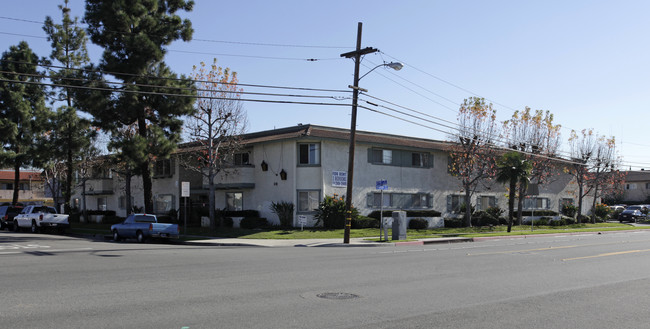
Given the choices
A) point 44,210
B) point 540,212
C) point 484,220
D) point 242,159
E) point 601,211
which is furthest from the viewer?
point 601,211

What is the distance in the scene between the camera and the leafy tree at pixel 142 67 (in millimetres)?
29453

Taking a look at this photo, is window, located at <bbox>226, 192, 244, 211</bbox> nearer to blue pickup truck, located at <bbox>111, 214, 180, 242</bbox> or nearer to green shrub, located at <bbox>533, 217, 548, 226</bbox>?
blue pickup truck, located at <bbox>111, 214, 180, 242</bbox>

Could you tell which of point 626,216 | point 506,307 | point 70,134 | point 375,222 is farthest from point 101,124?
point 626,216

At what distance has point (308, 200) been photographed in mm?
33188

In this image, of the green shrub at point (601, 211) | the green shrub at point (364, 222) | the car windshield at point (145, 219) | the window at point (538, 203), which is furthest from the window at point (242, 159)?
the green shrub at point (601, 211)

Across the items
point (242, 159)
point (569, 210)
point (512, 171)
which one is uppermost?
point (242, 159)

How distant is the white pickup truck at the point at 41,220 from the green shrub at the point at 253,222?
11.2m

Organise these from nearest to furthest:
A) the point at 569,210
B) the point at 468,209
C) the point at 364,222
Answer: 1. the point at 364,222
2. the point at 468,209
3. the point at 569,210

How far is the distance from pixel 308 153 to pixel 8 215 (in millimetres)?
22042

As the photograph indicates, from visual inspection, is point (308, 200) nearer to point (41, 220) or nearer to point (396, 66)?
point (396, 66)

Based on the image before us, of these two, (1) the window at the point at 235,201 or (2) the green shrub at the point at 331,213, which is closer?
(2) the green shrub at the point at 331,213

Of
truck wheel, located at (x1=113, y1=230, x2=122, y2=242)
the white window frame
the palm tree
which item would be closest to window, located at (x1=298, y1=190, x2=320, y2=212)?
the white window frame

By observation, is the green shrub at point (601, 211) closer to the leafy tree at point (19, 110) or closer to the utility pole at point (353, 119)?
the utility pole at point (353, 119)

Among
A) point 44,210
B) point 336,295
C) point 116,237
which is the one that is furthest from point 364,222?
point 336,295
